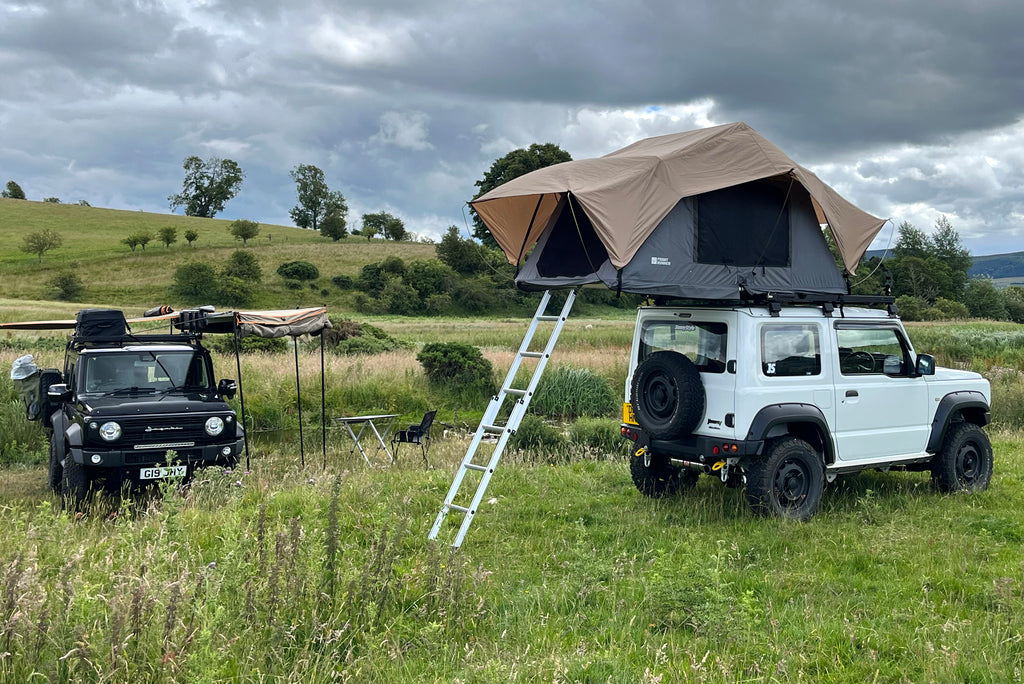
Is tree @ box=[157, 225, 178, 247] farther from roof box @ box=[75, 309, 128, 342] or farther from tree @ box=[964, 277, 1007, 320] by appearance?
roof box @ box=[75, 309, 128, 342]

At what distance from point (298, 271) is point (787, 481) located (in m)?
64.2

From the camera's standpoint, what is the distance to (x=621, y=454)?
13.9 metres

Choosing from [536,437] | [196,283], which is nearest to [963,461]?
[536,437]

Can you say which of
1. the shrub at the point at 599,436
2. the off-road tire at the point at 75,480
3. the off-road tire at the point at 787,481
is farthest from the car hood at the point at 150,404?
the off-road tire at the point at 787,481

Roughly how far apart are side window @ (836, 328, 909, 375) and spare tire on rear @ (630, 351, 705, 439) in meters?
1.87

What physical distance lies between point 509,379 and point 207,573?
3.37m

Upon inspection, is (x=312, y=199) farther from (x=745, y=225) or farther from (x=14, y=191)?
(x=745, y=225)

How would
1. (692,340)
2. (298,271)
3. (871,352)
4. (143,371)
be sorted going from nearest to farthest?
Result: 1. (692,340)
2. (871,352)
3. (143,371)
4. (298,271)

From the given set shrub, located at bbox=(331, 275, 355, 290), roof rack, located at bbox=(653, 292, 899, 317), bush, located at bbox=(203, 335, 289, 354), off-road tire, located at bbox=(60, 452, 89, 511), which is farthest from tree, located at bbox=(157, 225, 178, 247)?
roof rack, located at bbox=(653, 292, 899, 317)

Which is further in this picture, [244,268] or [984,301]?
[984,301]

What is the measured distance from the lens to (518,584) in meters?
6.27

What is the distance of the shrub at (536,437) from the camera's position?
47.9ft

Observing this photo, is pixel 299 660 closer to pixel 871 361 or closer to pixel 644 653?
pixel 644 653

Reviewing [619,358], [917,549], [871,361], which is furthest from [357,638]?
[619,358]
